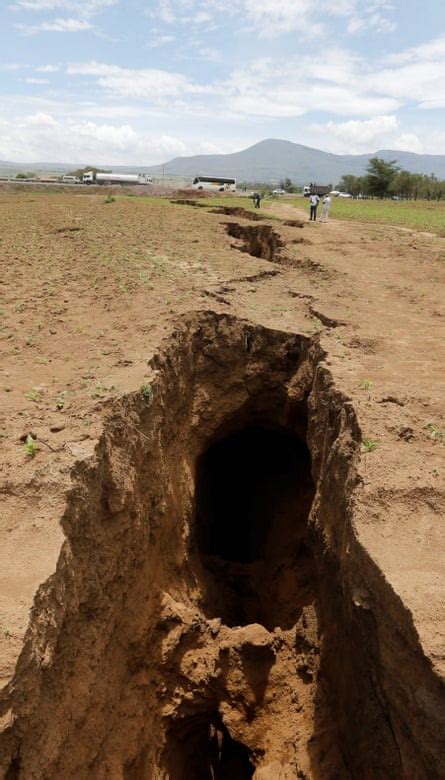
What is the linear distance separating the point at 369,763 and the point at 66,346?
22.9 feet

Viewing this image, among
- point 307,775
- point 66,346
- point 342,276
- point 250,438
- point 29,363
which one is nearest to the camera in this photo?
point 307,775

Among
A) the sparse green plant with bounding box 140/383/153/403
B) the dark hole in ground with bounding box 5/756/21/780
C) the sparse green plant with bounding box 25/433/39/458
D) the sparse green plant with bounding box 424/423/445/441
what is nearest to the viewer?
the dark hole in ground with bounding box 5/756/21/780

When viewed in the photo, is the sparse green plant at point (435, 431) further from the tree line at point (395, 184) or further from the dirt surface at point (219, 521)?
the tree line at point (395, 184)

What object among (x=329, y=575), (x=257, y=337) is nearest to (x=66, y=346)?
(x=257, y=337)

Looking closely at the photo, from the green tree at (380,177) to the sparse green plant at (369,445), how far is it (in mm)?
73236

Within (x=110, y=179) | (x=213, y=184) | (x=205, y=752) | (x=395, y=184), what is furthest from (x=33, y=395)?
(x=110, y=179)

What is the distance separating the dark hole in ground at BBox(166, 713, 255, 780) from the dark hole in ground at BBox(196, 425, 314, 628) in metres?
1.76

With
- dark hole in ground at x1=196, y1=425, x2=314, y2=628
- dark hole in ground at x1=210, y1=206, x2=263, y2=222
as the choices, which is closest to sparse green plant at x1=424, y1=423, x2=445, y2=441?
dark hole in ground at x1=196, y1=425, x2=314, y2=628

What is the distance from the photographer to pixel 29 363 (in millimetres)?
8281

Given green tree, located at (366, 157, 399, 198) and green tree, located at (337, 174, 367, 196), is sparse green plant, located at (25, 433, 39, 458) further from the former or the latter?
green tree, located at (337, 174, 367, 196)

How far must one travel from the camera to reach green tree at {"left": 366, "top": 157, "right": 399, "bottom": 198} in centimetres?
7169

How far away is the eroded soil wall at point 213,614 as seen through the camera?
4.85m

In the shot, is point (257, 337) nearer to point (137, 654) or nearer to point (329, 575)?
point (329, 575)

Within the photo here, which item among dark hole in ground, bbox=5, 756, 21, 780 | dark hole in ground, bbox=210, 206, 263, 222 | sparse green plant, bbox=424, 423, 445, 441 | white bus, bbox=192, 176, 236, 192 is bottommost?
dark hole in ground, bbox=5, 756, 21, 780
